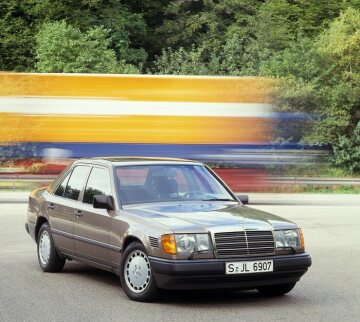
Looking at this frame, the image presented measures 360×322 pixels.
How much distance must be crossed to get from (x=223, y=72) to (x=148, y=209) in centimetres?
5546

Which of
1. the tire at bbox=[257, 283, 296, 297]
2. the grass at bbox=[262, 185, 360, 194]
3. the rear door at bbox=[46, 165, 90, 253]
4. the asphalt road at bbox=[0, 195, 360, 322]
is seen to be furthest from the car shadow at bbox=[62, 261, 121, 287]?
the grass at bbox=[262, 185, 360, 194]

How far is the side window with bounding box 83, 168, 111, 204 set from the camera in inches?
436

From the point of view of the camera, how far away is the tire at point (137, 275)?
387 inches

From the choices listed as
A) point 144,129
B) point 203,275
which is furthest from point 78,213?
point 144,129

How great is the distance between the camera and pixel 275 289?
1050cm

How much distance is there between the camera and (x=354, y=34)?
60.1m

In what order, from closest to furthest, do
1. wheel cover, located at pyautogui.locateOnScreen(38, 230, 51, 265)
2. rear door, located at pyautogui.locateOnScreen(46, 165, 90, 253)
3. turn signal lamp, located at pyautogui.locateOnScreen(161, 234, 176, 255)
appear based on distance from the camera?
1. turn signal lamp, located at pyautogui.locateOnScreen(161, 234, 176, 255)
2. rear door, located at pyautogui.locateOnScreen(46, 165, 90, 253)
3. wheel cover, located at pyautogui.locateOnScreen(38, 230, 51, 265)

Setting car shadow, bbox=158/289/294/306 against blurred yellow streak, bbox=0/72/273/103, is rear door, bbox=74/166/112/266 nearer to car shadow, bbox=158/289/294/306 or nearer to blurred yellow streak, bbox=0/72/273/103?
car shadow, bbox=158/289/294/306

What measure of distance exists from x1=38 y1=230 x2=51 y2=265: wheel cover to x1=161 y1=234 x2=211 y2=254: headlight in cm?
296

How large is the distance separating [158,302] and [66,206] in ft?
7.20

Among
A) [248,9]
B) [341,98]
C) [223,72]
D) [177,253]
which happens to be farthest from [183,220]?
[248,9]

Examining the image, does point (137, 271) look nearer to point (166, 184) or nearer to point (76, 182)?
point (166, 184)

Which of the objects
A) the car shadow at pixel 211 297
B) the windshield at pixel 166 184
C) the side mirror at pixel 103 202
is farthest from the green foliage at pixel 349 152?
the side mirror at pixel 103 202

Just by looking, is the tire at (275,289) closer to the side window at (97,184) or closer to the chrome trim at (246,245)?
the chrome trim at (246,245)
